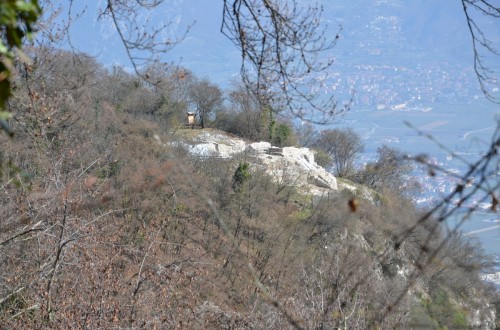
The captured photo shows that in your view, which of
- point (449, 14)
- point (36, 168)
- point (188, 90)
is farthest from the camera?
point (449, 14)

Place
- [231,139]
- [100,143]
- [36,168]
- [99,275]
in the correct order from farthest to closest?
[231,139] < [100,143] < [36,168] < [99,275]

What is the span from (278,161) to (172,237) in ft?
36.4

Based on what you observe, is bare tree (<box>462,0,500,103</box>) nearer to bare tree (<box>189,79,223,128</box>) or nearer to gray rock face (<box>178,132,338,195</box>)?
gray rock face (<box>178,132,338,195</box>)

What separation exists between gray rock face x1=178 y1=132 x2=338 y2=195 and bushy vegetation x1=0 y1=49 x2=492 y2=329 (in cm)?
110

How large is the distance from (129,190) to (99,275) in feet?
36.7

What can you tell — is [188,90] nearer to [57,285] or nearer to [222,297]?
[222,297]

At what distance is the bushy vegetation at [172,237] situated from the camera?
4754mm

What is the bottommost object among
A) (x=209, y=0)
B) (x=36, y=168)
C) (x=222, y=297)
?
(x=222, y=297)

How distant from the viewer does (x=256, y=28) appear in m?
3.67

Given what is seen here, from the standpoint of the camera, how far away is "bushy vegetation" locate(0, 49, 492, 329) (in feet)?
15.6

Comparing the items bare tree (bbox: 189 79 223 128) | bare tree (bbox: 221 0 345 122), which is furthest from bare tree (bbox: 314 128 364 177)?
bare tree (bbox: 221 0 345 122)

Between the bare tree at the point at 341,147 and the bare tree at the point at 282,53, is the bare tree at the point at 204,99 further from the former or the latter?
the bare tree at the point at 282,53

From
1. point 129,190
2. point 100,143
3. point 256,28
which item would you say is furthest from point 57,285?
point 100,143

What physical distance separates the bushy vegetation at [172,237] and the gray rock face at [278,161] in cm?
110
